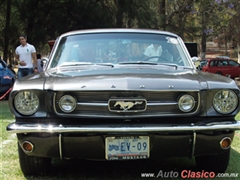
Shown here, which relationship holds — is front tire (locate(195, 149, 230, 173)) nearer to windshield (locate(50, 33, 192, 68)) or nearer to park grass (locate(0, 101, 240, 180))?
park grass (locate(0, 101, 240, 180))

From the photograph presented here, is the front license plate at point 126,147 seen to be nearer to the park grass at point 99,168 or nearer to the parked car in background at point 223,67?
the park grass at point 99,168

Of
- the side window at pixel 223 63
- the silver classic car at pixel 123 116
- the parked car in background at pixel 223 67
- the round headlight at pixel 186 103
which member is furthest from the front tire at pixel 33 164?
the side window at pixel 223 63

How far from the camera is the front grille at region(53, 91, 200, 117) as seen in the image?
341 cm

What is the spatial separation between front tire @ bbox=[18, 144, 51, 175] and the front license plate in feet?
2.66

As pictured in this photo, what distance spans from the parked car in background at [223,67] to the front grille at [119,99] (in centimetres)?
2092

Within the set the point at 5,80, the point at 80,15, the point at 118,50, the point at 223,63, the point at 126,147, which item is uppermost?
the point at 80,15

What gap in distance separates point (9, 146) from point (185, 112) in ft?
9.11

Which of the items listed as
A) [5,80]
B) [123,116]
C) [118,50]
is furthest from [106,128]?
[5,80]

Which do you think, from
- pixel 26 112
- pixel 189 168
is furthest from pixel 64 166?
pixel 189 168

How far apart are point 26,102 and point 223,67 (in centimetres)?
2175

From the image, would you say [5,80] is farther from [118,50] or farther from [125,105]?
[125,105]

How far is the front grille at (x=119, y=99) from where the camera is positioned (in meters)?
3.41

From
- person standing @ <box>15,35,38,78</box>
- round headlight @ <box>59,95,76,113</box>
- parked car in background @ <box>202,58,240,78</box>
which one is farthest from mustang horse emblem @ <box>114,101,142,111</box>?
parked car in background @ <box>202,58,240,78</box>

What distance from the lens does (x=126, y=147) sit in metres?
3.38
